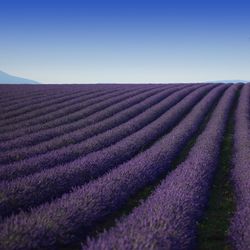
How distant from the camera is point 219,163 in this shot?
33.5ft

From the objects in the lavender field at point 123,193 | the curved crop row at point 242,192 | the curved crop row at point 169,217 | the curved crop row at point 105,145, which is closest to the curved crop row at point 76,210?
the lavender field at point 123,193

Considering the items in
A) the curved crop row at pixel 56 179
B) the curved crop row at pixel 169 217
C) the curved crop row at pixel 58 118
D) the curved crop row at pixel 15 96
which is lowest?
the curved crop row at pixel 15 96

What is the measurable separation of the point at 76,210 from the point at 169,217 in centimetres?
126

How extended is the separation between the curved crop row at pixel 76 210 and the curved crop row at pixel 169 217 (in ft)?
1.71

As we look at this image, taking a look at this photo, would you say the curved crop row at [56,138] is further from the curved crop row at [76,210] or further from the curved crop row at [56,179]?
the curved crop row at [76,210]

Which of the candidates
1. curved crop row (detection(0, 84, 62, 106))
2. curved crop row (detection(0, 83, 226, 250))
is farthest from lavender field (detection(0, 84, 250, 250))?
curved crop row (detection(0, 84, 62, 106))

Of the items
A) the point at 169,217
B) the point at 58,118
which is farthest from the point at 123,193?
the point at 58,118

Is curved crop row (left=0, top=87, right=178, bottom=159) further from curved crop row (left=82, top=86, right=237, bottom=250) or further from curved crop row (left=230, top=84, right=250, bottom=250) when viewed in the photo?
curved crop row (left=230, top=84, right=250, bottom=250)

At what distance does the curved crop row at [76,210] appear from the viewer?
429cm

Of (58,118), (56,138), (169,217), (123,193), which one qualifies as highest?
(169,217)

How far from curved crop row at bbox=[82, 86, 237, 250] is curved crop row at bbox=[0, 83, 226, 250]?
520mm

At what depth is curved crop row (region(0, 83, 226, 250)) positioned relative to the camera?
14.1ft

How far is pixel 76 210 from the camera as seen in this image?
5.23m

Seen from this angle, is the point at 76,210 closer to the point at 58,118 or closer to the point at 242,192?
the point at 242,192
